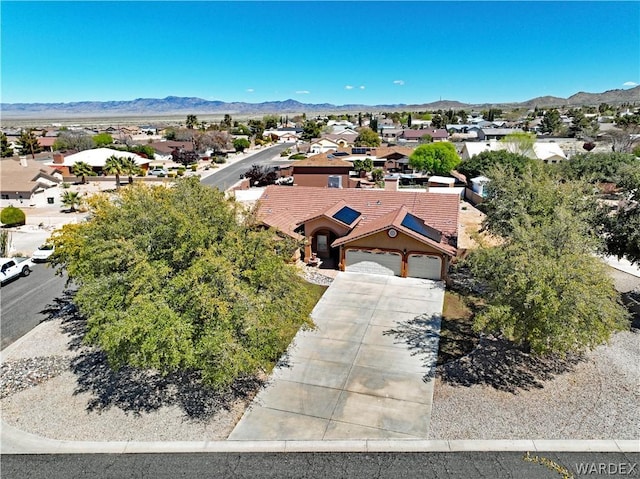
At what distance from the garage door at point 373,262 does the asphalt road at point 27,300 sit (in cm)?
1787

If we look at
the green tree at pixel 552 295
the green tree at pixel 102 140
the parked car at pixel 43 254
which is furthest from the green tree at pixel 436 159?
the green tree at pixel 102 140

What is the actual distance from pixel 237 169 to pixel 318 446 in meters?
65.7

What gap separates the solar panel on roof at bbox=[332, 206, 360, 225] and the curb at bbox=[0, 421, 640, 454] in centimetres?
1751

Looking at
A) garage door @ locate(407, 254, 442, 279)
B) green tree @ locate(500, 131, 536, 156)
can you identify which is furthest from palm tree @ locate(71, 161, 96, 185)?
green tree @ locate(500, 131, 536, 156)

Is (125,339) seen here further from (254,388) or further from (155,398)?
(254,388)

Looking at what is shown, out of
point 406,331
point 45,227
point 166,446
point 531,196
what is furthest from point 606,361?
point 45,227

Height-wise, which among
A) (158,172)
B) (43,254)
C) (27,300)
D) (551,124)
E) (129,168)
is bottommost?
(27,300)

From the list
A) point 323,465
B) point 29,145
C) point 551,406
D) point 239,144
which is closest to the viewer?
point 323,465

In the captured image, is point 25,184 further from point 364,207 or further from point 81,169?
point 364,207

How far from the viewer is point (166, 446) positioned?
13453mm

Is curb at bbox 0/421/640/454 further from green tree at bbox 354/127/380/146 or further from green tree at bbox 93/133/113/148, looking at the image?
green tree at bbox 93/133/113/148

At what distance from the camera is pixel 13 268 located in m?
26.9

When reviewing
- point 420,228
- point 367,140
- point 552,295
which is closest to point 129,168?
point 420,228

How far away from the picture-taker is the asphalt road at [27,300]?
20.9 meters
